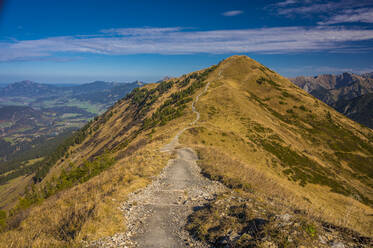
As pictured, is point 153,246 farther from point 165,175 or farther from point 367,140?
point 367,140

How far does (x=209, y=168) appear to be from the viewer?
87.6 ft

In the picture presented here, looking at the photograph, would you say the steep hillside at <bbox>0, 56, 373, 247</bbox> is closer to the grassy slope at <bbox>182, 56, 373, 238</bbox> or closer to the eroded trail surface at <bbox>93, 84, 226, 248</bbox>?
the grassy slope at <bbox>182, 56, 373, 238</bbox>

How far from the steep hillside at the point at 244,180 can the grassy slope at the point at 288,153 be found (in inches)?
14.1

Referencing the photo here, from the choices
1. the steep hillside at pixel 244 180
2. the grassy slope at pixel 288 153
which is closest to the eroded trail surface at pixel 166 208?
the steep hillside at pixel 244 180

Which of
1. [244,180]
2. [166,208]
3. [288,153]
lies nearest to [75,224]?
[166,208]

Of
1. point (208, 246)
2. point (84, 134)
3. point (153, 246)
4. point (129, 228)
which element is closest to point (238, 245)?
point (208, 246)

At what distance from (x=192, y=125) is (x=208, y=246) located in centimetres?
4564

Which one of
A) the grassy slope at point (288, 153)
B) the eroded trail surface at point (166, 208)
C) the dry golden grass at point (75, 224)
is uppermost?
the dry golden grass at point (75, 224)

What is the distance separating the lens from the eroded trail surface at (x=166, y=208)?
38.3ft

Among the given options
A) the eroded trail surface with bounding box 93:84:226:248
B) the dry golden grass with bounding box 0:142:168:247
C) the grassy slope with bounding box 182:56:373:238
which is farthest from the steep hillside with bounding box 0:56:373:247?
the eroded trail surface with bounding box 93:84:226:248

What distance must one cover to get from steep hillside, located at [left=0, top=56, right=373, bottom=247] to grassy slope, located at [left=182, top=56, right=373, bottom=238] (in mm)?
358

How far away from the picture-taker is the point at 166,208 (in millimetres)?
16109

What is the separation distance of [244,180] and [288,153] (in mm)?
46350

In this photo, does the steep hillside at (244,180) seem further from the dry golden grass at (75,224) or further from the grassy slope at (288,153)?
the grassy slope at (288,153)
